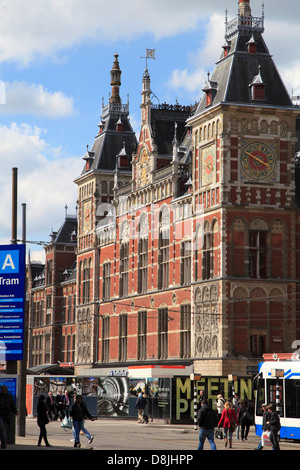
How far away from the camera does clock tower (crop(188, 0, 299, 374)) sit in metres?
50.2

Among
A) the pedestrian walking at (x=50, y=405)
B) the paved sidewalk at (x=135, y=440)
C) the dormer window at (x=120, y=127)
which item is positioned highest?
the dormer window at (x=120, y=127)

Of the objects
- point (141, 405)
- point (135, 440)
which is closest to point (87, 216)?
point (141, 405)

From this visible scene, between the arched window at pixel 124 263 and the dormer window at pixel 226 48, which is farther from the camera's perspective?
the arched window at pixel 124 263

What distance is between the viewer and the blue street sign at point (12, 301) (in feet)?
94.4

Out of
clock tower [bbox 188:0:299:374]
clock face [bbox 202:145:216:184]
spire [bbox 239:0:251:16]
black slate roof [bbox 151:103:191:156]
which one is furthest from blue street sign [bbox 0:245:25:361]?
black slate roof [bbox 151:103:191:156]

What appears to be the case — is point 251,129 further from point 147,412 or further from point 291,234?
point 147,412

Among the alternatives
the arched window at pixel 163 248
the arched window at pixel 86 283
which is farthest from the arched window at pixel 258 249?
the arched window at pixel 86 283

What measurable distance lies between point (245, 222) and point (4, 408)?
2714 cm

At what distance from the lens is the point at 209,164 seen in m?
52.3

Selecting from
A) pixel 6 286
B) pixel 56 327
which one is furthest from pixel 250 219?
pixel 56 327

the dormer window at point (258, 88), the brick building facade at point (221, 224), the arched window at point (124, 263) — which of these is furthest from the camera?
the arched window at point (124, 263)

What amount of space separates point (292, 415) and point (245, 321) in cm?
1624

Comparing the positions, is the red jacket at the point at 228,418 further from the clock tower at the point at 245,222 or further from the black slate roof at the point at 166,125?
the black slate roof at the point at 166,125

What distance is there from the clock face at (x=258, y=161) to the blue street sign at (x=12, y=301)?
23.9 meters
